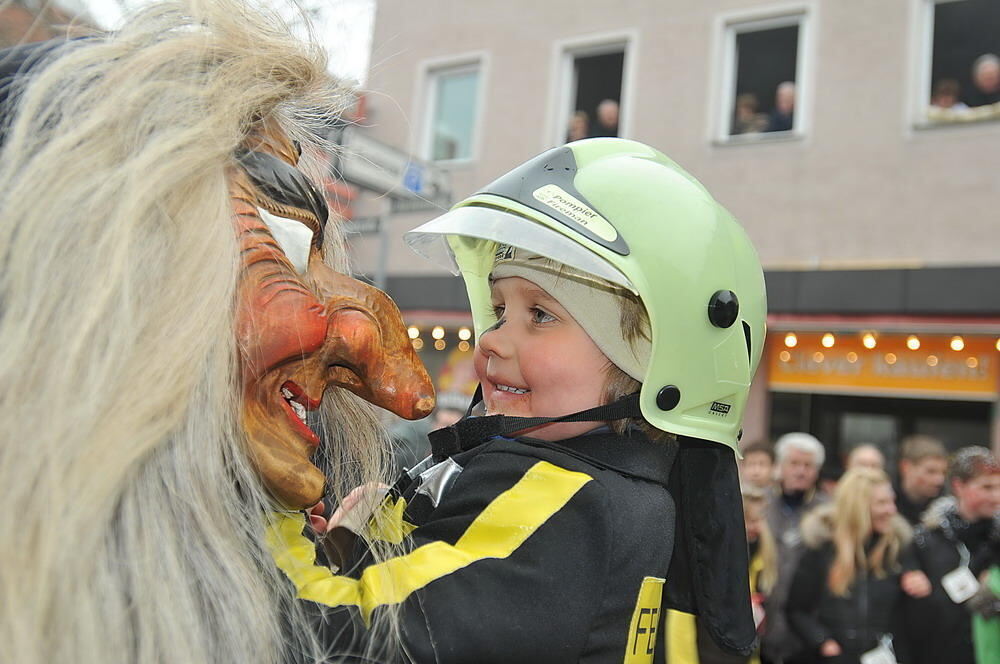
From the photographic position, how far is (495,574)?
3.75 ft

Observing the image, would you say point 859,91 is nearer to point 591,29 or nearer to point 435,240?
point 591,29

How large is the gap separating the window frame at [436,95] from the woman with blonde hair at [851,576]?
780cm

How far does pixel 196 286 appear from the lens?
3.01ft

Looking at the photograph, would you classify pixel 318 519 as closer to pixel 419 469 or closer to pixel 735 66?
pixel 419 469

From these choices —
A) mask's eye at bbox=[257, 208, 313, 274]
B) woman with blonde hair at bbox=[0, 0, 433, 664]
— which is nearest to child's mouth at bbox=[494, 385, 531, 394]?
woman with blonde hair at bbox=[0, 0, 433, 664]

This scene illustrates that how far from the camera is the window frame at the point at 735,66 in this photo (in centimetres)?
925

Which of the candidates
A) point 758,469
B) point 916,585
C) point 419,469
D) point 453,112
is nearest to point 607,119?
point 453,112

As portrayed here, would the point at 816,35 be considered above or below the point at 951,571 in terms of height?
above

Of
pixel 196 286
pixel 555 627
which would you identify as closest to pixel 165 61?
pixel 196 286

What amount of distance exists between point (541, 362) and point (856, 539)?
3639mm

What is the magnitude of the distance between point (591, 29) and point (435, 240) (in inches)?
375

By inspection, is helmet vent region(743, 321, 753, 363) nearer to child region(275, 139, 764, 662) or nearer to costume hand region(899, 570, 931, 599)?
child region(275, 139, 764, 662)

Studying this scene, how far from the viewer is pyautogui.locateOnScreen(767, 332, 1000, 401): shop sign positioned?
8172 mm

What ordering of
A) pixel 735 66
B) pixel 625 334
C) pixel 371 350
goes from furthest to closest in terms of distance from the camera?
1. pixel 735 66
2. pixel 625 334
3. pixel 371 350
